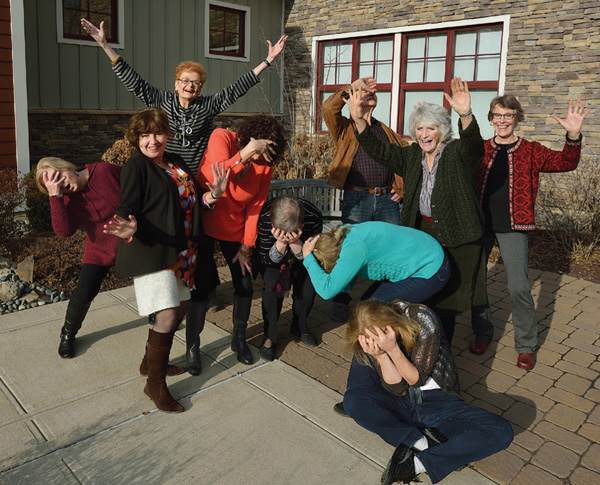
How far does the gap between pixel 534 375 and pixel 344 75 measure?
31.4ft

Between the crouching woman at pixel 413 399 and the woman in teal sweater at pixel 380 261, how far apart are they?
0.32 meters

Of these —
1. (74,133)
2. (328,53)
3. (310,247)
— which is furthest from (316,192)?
(328,53)

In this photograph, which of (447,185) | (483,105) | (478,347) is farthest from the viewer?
(483,105)

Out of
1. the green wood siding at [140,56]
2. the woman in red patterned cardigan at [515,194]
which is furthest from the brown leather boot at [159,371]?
the green wood siding at [140,56]

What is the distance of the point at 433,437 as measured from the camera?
2648mm

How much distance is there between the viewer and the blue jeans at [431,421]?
2.48 m

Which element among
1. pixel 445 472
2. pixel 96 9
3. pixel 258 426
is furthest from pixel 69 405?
pixel 96 9

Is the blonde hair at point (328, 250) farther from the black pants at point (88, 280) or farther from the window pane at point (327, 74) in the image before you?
the window pane at point (327, 74)

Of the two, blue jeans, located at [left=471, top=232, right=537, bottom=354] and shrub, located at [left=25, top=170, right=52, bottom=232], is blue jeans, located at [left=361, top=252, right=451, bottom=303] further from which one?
shrub, located at [left=25, top=170, right=52, bottom=232]

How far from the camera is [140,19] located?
10.4 m

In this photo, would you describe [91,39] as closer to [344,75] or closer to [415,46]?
[344,75]

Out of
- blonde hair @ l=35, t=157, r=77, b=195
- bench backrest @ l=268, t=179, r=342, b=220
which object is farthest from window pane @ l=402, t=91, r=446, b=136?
blonde hair @ l=35, t=157, r=77, b=195

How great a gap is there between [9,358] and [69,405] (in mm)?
863

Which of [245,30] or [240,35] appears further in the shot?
[240,35]
